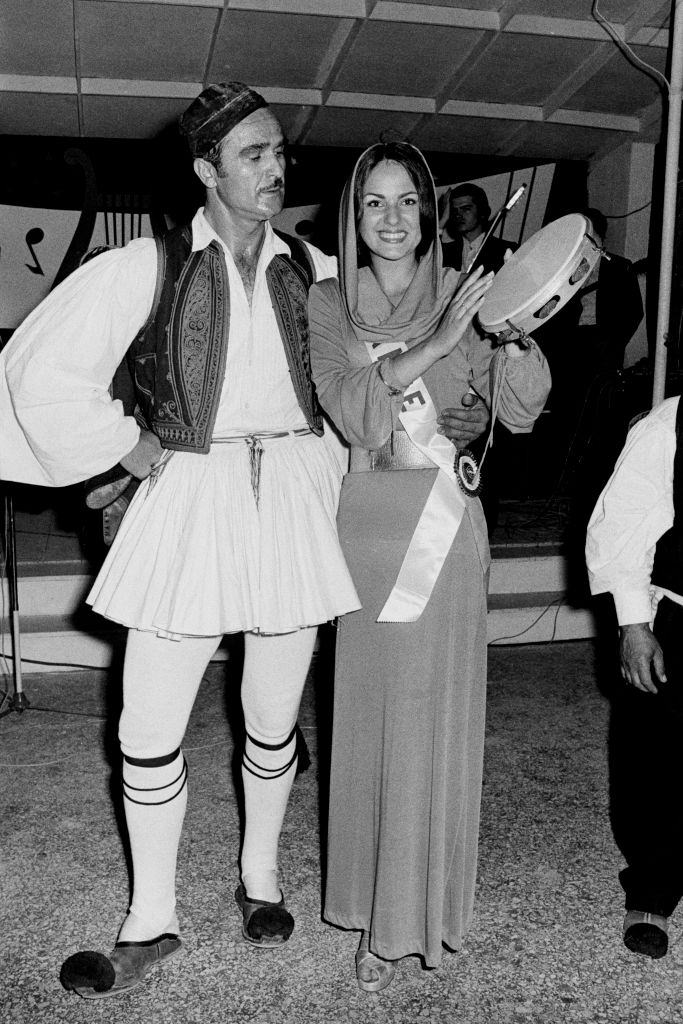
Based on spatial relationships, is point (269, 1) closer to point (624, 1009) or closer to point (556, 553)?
point (556, 553)

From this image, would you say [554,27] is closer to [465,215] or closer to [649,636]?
[465,215]

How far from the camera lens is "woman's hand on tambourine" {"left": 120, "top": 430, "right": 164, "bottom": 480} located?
1846 millimetres

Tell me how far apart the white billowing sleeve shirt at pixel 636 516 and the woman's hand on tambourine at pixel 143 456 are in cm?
93

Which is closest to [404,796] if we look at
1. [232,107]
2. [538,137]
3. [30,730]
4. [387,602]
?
[387,602]

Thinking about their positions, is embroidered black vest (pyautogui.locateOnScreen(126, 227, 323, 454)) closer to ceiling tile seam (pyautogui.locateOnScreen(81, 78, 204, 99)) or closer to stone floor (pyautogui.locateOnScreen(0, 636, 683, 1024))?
stone floor (pyautogui.locateOnScreen(0, 636, 683, 1024))

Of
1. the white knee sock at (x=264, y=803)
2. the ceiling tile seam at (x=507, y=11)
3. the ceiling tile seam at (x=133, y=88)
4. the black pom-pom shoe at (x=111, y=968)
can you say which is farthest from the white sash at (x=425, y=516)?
the ceiling tile seam at (x=133, y=88)

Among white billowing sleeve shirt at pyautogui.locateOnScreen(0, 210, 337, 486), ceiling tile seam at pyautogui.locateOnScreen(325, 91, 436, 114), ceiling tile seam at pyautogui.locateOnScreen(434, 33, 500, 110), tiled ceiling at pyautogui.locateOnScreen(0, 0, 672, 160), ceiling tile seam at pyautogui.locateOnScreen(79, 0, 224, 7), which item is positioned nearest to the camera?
white billowing sleeve shirt at pyautogui.locateOnScreen(0, 210, 337, 486)

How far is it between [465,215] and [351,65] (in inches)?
41.0

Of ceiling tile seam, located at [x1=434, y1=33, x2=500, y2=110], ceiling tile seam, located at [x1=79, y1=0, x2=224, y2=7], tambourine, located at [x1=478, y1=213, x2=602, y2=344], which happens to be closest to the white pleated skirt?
tambourine, located at [x1=478, y1=213, x2=602, y2=344]

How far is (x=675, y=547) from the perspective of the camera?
6.66 feet

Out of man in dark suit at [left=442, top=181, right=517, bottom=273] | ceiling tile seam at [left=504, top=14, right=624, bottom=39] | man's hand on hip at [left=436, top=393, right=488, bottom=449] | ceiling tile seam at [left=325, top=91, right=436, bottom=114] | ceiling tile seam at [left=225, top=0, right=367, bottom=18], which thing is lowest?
man's hand on hip at [left=436, top=393, right=488, bottom=449]

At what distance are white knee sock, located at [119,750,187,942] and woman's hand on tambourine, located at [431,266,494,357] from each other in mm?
968

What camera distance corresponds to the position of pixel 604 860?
8.30ft

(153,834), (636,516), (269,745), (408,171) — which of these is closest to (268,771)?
(269,745)
